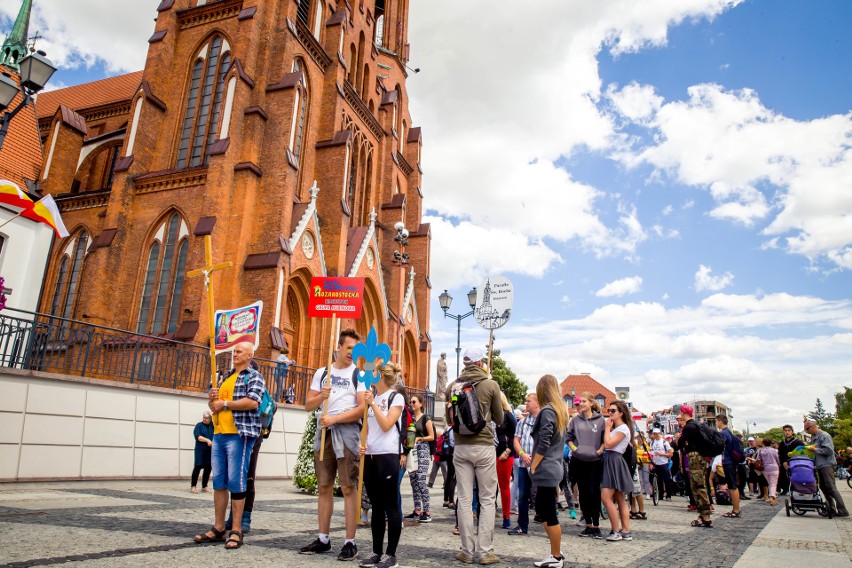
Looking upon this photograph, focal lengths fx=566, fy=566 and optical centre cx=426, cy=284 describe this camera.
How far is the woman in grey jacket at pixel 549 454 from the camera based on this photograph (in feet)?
15.9

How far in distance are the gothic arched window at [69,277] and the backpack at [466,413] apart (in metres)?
22.9

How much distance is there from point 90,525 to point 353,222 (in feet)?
75.3

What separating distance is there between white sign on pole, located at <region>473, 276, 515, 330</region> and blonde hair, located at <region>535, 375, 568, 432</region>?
482 centimetres

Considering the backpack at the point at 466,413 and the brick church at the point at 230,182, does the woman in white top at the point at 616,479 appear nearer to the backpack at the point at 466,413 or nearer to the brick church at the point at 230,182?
the backpack at the point at 466,413

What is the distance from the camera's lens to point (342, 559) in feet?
15.1

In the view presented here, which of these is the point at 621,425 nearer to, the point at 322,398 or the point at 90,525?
the point at 322,398

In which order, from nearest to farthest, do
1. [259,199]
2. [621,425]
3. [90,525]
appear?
[90,525]
[621,425]
[259,199]

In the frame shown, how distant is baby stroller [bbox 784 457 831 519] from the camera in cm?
1079

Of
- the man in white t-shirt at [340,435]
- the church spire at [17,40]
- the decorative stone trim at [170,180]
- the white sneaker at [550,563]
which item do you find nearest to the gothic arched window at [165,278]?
the decorative stone trim at [170,180]

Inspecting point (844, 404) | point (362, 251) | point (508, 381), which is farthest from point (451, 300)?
point (844, 404)

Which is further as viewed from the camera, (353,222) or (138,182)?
(353,222)

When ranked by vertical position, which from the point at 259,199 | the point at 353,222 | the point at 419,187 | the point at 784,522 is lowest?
the point at 784,522

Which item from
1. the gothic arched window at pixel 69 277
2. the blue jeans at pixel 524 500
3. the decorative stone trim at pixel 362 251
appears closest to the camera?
the blue jeans at pixel 524 500

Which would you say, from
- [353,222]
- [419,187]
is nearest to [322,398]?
[353,222]
